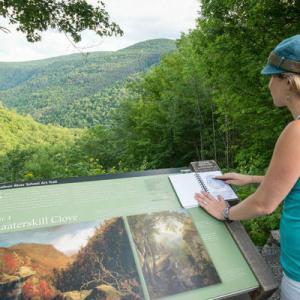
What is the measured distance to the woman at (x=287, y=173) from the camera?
152 cm

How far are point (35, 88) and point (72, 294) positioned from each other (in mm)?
91642

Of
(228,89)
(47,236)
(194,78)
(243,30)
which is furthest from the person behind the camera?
(194,78)

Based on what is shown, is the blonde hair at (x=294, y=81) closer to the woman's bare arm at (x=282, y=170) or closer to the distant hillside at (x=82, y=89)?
the woman's bare arm at (x=282, y=170)

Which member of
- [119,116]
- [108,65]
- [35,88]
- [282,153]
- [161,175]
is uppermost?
[282,153]

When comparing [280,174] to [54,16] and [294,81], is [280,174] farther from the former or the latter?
[54,16]

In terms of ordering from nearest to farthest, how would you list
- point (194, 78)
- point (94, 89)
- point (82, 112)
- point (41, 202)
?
point (41, 202)
point (194, 78)
point (82, 112)
point (94, 89)

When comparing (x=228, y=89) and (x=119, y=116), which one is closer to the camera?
(x=228, y=89)

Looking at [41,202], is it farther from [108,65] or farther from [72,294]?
[108,65]

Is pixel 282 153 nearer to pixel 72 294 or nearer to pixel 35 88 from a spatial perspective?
pixel 72 294

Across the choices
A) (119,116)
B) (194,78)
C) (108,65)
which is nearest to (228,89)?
(194,78)

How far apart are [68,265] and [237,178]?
3.90 ft

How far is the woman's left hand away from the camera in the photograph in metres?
2.20

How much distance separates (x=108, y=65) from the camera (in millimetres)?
78375

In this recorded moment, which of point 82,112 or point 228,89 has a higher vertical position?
point 228,89
